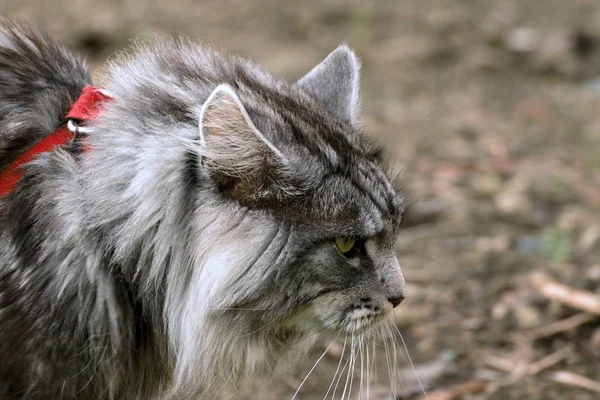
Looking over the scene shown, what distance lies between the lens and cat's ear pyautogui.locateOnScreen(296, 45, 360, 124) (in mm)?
3244

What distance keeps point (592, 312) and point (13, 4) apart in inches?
243

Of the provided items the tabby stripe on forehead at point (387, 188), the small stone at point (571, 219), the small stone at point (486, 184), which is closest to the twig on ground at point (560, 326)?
the small stone at point (571, 219)

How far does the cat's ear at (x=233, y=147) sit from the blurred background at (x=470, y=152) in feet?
3.13

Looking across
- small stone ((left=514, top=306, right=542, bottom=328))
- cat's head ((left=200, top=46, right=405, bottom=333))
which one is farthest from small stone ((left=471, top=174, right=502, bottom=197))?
cat's head ((left=200, top=46, right=405, bottom=333))

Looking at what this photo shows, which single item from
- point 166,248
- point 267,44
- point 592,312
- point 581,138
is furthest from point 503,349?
point 267,44

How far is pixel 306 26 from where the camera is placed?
7766mm

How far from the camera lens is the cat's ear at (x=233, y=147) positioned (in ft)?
8.39

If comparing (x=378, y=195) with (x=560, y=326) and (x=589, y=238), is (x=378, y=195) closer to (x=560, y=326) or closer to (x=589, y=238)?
(x=560, y=326)

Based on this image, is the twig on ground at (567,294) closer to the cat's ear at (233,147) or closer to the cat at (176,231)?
the cat at (176,231)

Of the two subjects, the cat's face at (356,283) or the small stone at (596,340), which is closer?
the cat's face at (356,283)

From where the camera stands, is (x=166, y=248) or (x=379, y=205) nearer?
(x=166, y=248)

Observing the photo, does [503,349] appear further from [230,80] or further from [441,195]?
[230,80]

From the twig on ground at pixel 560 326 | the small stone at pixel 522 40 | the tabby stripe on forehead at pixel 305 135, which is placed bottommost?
the twig on ground at pixel 560 326

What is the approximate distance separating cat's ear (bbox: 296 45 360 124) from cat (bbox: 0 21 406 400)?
266 millimetres
